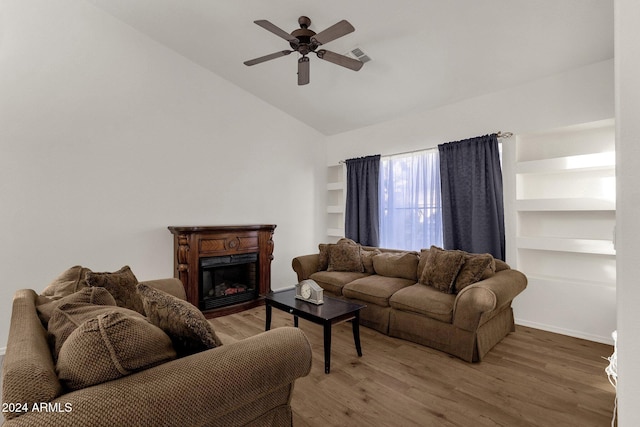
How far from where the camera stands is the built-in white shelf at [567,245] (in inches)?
121

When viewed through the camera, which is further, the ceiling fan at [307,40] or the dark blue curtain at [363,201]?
the dark blue curtain at [363,201]

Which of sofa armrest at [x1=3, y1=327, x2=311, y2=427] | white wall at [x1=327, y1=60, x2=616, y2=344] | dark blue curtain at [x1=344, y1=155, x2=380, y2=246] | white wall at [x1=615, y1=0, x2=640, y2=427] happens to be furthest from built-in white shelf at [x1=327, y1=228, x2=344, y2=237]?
white wall at [x1=615, y1=0, x2=640, y2=427]

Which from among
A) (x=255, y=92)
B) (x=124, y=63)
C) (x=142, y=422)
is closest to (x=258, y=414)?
(x=142, y=422)

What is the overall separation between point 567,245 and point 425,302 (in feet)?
5.66

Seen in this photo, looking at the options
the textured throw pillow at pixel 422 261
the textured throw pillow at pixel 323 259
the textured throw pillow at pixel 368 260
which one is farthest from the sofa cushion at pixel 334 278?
the textured throw pillow at pixel 422 261

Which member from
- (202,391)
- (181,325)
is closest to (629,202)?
(202,391)

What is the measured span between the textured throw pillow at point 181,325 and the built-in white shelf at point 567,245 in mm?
3566

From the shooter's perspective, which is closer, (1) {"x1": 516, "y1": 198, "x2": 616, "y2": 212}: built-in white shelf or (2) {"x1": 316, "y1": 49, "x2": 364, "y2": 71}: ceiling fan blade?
(2) {"x1": 316, "y1": 49, "x2": 364, "y2": 71}: ceiling fan blade

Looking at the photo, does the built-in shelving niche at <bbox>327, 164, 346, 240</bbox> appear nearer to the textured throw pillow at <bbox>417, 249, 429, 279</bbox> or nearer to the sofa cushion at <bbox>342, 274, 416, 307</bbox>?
the sofa cushion at <bbox>342, 274, 416, 307</bbox>

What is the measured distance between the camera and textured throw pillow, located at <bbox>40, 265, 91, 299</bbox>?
76.1 inches

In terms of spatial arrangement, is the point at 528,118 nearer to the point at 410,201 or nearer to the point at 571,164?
the point at 571,164

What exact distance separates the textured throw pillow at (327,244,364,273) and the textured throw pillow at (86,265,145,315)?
261 cm

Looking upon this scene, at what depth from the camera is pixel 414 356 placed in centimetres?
277

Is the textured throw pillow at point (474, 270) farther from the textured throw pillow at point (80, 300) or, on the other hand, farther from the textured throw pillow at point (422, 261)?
the textured throw pillow at point (80, 300)
